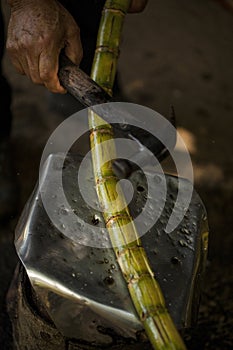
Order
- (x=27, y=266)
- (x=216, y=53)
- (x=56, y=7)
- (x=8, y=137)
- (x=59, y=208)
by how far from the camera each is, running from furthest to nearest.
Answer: (x=216, y=53), (x=8, y=137), (x=56, y=7), (x=59, y=208), (x=27, y=266)

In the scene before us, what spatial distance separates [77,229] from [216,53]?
1919 mm

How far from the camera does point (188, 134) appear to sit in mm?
2426

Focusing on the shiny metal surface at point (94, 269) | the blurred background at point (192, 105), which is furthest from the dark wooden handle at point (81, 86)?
the blurred background at point (192, 105)

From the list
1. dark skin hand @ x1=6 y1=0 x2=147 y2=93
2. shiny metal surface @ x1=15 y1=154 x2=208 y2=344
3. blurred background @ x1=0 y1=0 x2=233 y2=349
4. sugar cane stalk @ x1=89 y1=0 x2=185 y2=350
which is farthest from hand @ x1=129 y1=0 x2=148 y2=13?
blurred background @ x1=0 y1=0 x2=233 y2=349

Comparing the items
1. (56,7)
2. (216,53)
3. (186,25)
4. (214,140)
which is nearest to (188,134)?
(214,140)

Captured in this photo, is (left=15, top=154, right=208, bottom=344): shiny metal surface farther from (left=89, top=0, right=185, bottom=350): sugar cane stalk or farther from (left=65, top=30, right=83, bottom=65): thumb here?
(left=65, top=30, right=83, bottom=65): thumb

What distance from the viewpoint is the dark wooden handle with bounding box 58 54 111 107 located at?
1.22 metres

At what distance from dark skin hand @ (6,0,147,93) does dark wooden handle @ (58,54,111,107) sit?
0.10ft

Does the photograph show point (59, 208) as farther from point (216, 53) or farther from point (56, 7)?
point (216, 53)

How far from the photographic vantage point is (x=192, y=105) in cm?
256

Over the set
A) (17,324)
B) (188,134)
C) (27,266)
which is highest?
(27,266)

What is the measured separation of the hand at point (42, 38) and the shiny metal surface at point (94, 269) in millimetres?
244

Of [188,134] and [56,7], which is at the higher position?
[56,7]

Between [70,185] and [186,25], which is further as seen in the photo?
[186,25]
